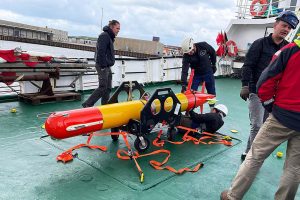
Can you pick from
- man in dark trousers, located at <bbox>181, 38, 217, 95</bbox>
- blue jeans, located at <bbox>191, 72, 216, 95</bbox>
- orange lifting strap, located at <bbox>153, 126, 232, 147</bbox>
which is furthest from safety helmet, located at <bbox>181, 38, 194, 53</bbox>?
orange lifting strap, located at <bbox>153, 126, 232, 147</bbox>

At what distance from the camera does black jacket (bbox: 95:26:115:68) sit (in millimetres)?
4789

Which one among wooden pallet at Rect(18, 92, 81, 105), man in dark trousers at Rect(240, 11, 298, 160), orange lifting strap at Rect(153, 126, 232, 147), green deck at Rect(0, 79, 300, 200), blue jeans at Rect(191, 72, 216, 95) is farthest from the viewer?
wooden pallet at Rect(18, 92, 81, 105)

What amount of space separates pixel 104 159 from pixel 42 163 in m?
0.75

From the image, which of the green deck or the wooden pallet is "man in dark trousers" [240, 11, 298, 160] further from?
the wooden pallet

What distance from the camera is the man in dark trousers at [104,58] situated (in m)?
4.81

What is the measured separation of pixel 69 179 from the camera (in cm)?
284

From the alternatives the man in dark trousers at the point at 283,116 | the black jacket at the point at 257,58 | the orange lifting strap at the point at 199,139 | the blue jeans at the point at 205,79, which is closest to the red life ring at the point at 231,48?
the blue jeans at the point at 205,79

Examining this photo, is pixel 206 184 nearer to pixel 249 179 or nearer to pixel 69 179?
pixel 249 179

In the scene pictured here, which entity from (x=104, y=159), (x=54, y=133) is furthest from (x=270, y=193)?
(x=54, y=133)

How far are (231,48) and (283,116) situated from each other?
11562 millimetres

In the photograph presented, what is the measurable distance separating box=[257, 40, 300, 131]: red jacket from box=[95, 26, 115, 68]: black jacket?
3.29 meters

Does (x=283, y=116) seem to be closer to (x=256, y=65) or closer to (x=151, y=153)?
(x=256, y=65)

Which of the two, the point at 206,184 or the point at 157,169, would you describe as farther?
the point at 157,169

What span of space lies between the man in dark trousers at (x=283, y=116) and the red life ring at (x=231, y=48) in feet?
37.2
